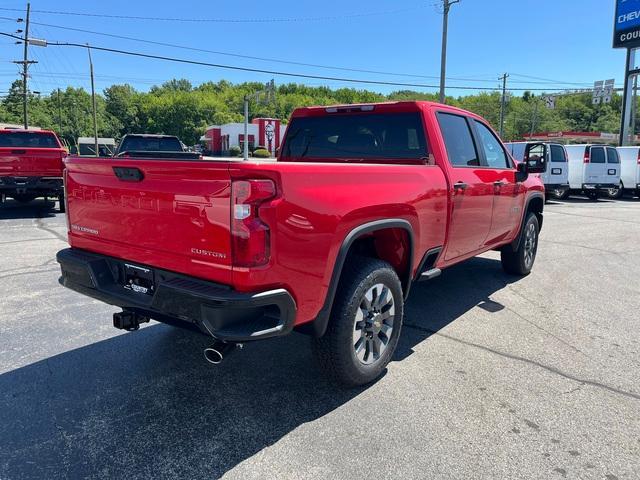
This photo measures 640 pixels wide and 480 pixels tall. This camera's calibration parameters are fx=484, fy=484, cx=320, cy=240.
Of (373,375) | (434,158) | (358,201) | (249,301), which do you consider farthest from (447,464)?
(434,158)

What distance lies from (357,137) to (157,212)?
2294 millimetres

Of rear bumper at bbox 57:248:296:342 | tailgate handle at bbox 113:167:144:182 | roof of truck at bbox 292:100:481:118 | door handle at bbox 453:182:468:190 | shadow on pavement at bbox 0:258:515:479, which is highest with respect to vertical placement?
roof of truck at bbox 292:100:481:118

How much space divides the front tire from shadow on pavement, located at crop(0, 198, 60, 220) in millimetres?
10740

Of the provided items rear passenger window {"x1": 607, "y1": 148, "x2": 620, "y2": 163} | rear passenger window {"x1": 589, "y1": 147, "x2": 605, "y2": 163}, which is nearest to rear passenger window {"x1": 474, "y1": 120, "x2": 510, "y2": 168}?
rear passenger window {"x1": 589, "y1": 147, "x2": 605, "y2": 163}

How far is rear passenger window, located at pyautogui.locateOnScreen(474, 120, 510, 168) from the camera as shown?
5.09 m

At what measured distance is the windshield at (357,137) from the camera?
13.9 feet

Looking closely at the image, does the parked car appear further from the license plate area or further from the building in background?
the building in background

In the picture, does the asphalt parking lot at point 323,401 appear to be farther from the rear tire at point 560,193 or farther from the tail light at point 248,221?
the rear tire at point 560,193

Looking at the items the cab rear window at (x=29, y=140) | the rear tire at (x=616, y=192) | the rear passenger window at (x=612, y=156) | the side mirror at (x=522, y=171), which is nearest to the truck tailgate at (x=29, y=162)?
the cab rear window at (x=29, y=140)

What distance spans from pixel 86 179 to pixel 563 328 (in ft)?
14.3

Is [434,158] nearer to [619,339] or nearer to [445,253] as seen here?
[445,253]

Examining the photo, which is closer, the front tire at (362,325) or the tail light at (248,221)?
the tail light at (248,221)

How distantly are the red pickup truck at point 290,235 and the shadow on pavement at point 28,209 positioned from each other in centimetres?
964

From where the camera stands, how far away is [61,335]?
4227 mm
